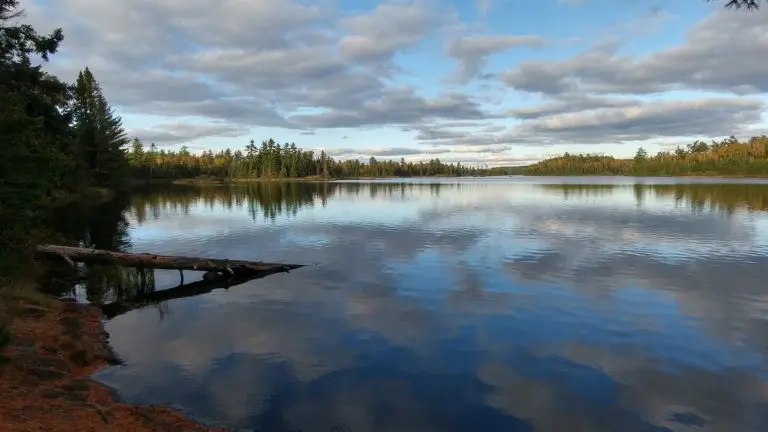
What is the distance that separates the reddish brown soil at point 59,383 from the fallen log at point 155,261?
24.9ft

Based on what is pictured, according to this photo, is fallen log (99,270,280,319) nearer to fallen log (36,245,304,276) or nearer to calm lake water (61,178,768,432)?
fallen log (36,245,304,276)

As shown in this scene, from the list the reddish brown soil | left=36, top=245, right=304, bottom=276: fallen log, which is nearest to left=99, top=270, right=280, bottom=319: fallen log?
left=36, top=245, right=304, bottom=276: fallen log

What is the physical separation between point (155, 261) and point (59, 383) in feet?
45.4

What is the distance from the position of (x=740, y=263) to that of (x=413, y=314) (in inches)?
877

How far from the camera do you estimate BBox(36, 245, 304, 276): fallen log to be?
25344 millimetres

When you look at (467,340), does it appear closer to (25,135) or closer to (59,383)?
(59,383)

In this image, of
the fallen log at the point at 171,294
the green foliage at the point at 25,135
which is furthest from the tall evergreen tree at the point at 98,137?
the fallen log at the point at 171,294

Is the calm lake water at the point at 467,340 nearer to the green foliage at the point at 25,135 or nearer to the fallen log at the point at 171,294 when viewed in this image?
the fallen log at the point at 171,294

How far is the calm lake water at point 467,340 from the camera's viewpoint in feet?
40.0

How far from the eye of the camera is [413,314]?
782 inches

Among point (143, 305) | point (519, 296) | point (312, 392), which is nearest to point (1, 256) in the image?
point (143, 305)

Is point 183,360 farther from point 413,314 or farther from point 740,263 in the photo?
point 740,263

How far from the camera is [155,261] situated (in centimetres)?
2528

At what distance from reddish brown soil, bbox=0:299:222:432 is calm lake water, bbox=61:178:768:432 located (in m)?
0.91
